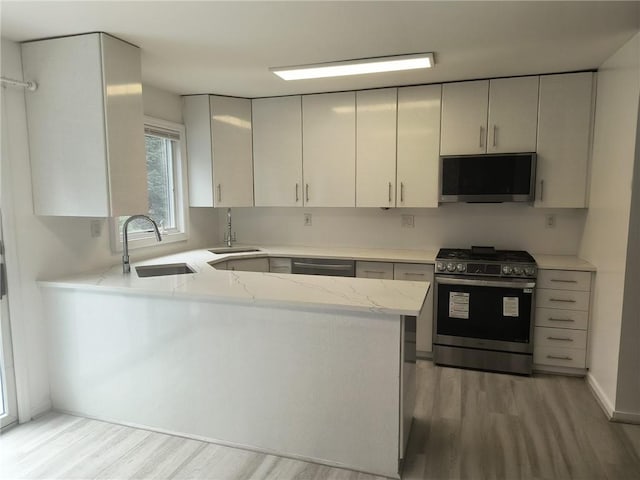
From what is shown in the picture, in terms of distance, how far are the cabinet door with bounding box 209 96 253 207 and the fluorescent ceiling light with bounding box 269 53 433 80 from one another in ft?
3.09

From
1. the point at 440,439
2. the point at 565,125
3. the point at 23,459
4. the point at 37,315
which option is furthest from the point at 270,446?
the point at 565,125

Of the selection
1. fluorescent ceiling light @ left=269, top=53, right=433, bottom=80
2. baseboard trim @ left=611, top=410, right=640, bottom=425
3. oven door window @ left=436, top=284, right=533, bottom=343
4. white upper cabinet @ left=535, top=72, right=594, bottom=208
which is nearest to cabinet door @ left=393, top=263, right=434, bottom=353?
oven door window @ left=436, top=284, right=533, bottom=343

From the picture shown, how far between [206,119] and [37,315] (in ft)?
6.82

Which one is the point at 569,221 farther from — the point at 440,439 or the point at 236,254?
the point at 236,254

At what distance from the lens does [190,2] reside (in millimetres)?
1966

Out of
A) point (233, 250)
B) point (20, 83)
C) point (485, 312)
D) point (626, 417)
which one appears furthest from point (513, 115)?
point (20, 83)

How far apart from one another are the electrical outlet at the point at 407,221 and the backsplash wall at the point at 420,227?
28 mm

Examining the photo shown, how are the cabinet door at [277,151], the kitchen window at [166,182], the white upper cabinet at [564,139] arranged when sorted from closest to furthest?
1. the white upper cabinet at [564,139]
2. the kitchen window at [166,182]
3. the cabinet door at [277,151]

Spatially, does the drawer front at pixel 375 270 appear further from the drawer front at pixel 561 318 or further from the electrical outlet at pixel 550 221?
the electrical outlet at pixel 550 221

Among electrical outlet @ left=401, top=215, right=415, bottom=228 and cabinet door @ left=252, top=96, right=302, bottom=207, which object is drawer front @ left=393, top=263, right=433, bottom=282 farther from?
cabinet door @ left=252, top=96, right=302, bottom=207

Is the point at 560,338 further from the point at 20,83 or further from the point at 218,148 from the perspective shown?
the point at 20,83

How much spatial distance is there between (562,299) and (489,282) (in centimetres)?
53

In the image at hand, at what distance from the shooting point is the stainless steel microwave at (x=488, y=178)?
10.9 ft

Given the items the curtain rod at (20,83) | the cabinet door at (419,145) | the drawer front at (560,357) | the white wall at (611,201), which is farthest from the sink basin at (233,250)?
the white wall at (611,201)
